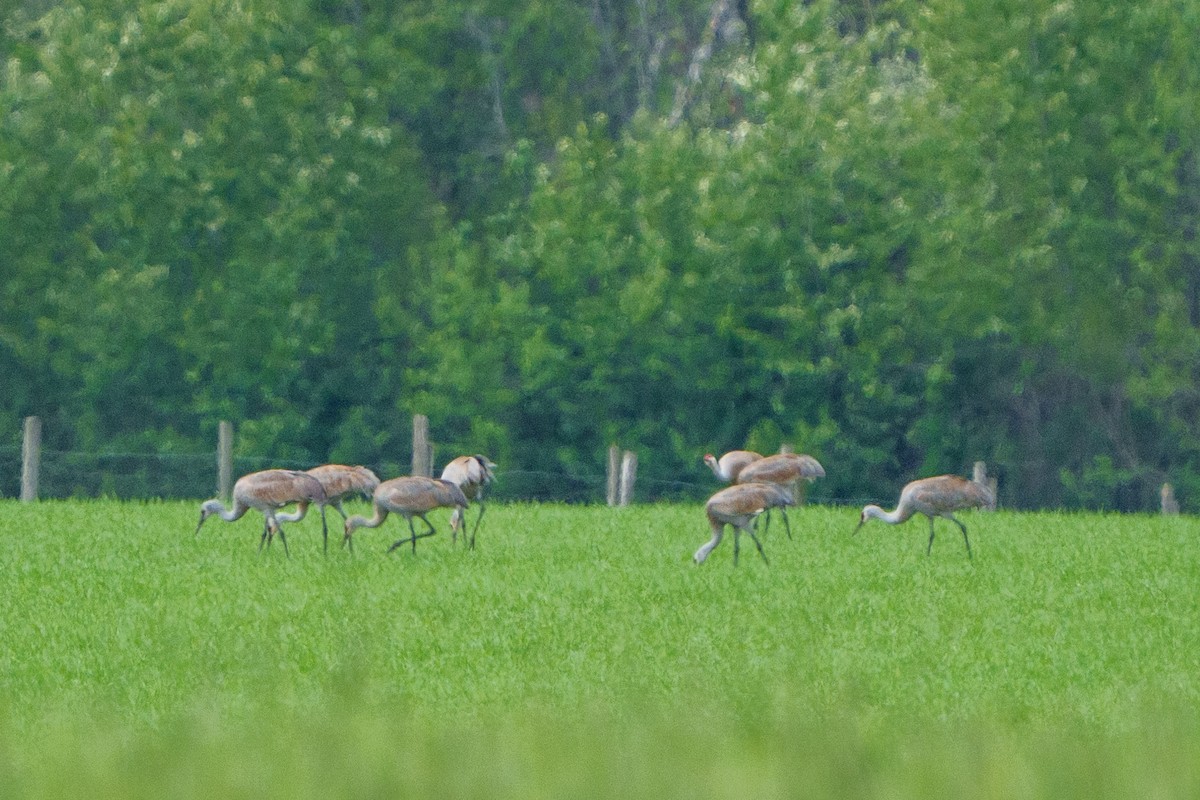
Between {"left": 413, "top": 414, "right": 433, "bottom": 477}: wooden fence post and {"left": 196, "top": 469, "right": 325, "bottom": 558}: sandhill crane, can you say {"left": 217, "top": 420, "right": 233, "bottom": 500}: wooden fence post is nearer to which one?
{"left": 413, "top": 414, "right": 433, "bottom": 477}: wooden fence post

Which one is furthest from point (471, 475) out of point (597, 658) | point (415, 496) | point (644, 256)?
point (644, 256)

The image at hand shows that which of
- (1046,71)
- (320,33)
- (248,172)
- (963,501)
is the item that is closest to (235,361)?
(248,172)

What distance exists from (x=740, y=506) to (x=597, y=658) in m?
5.44

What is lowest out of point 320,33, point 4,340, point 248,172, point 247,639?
point 247,639

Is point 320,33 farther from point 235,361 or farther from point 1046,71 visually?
point 1046,71

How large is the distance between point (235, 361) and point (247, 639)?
105 feet

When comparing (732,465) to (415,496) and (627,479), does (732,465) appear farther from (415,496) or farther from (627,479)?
(415,496)

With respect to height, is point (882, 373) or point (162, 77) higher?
point (162, 77)

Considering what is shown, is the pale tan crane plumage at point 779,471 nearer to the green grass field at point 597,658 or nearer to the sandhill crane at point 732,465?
the green grass field at point 597,658

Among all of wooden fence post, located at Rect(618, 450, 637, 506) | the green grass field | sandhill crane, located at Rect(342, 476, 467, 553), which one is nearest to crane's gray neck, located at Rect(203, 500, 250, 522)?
the green grass field

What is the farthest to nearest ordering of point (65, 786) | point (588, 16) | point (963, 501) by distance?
point (588, 16), point (963, 501), point (65, 786)

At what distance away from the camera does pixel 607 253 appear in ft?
147

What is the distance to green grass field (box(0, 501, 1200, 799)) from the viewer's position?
4562mm

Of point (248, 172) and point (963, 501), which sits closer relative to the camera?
point (963, 501)
